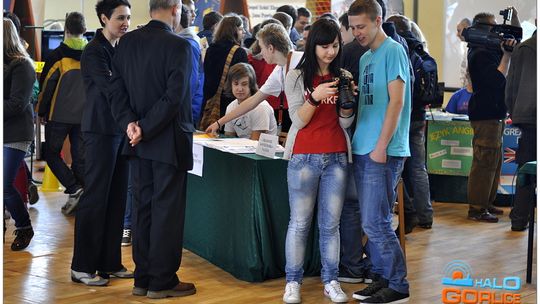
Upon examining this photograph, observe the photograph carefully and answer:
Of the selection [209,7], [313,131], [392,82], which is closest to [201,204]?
[313,131]

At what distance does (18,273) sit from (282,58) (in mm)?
1766

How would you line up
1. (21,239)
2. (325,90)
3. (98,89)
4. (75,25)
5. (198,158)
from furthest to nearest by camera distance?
(75,25), (21,239), (198,158), (98,89), (325,90)

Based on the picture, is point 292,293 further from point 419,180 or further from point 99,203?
point 419,180

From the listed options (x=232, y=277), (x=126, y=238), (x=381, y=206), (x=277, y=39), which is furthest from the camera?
(x=126, y=238)

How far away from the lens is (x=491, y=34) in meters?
6.11

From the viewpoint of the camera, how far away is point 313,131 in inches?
161

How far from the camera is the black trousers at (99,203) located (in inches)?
179

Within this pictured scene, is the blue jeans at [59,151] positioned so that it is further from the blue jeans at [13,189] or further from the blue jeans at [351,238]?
the blue jeans at [351,238]

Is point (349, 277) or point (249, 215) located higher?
point (249, 215)

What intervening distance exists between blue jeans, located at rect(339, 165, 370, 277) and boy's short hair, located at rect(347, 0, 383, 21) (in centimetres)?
87

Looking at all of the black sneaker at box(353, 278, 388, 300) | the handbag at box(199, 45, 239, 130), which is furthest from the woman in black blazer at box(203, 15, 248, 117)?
the black sneaker at box(353, 278, 388, 300)

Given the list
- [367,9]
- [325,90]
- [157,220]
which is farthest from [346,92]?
[157,220]

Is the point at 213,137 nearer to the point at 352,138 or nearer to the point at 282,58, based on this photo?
the point at 282,58

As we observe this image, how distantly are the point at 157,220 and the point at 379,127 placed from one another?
3.52 ft
